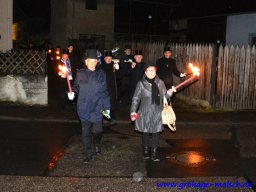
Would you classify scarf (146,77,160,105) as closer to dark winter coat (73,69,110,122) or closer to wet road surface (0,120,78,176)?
dark winter coat (73,69,110,122)

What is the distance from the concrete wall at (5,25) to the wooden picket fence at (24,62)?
4528mm

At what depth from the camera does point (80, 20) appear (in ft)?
106

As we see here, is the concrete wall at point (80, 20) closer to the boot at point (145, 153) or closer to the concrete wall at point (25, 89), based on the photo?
the concrete wall at point (25, 89)

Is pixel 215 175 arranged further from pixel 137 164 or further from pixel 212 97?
pixel 212 97

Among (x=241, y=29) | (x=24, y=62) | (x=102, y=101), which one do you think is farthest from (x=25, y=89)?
(x=241, y=29)

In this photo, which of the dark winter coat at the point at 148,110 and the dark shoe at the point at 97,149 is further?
the dark shoe at the point at 97,149

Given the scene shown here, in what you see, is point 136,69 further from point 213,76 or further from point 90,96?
point 213,76

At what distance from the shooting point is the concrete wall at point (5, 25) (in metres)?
16.9

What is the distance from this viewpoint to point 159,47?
603 inches

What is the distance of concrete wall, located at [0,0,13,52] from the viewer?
1694 cm

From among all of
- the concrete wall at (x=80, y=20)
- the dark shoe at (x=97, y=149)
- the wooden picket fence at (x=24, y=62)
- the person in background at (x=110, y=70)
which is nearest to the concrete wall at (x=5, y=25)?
the wooden picket fence at (x=24, y=62)

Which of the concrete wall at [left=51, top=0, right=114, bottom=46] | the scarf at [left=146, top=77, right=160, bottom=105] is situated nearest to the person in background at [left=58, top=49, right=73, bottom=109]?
the scarf at [left=146, top=77, right=160, bottom=105]

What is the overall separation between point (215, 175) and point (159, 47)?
9883mm

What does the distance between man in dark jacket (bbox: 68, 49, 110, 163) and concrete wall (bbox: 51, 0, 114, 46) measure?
25120 mm
